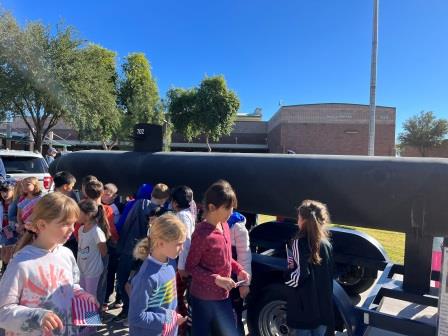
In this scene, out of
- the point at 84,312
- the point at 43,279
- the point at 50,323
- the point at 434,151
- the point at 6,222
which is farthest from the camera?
the point at 434,151

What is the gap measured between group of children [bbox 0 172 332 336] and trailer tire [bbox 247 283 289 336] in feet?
0.85

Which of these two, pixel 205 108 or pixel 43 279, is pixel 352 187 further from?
pixel 205 108

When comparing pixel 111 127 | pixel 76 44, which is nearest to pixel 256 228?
pixel 76 44

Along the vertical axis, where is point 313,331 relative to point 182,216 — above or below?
below

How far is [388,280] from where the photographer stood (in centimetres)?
406

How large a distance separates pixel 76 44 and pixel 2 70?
4038mm

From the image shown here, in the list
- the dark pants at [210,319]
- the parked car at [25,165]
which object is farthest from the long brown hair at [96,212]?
the parked car at [25,165]

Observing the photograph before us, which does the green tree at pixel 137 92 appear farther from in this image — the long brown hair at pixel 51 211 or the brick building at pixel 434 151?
the long brown hair at pixel 51 211

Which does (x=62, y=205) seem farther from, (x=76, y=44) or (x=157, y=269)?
(x=76, y=44)

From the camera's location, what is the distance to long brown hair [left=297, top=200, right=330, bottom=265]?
299 cm

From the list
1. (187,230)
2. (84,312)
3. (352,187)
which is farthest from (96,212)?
(352,187)

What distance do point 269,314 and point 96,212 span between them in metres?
2.03

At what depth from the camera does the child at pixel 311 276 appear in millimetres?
2998

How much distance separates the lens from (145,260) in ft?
8.38
